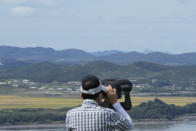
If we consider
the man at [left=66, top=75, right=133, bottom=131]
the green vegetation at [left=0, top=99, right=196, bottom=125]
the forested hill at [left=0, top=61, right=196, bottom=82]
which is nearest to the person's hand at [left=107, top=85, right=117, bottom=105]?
the man at [left=66, top=75, right=133, bottom=131]

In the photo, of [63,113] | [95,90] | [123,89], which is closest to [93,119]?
[95,90]

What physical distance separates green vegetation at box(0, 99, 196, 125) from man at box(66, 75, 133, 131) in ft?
210

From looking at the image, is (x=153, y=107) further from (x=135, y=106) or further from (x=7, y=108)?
(x=7, y=108)

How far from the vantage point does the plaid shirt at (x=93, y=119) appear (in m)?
3.95

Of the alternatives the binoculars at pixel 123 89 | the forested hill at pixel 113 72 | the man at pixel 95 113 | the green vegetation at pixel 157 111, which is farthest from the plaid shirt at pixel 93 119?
the forested hill at pixel 113 72

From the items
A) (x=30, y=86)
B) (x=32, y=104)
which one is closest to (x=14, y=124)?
(x=32, y=104)

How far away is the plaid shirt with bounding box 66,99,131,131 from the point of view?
395 cm

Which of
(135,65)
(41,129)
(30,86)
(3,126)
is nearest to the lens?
(41,129)

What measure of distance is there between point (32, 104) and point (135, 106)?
1413cm

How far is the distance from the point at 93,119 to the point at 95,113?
39 millimetres

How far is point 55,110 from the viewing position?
7444 cm

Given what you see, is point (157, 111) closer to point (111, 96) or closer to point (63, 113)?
point (63, 113)

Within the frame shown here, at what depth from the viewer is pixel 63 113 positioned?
7219 cm

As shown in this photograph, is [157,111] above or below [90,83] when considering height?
below
